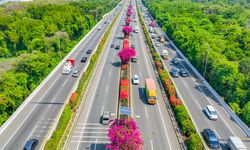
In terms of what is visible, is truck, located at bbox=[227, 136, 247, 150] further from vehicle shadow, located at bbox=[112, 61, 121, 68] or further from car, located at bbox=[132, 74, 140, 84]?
vehicle shadow, located at bbox=[112, 61, 121, 68]

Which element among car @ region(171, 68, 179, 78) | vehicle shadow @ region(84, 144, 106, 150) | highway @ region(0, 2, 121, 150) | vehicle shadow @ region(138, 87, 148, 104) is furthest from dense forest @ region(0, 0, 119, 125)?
car @ region(171, 68, 179, 78)

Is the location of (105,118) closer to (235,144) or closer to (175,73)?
(235,144)

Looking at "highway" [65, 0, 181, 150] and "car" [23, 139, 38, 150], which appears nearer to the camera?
"car" [23, 139, 38, 150]

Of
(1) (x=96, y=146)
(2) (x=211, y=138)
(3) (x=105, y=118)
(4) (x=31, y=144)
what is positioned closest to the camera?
(4) (x=31, y=144)

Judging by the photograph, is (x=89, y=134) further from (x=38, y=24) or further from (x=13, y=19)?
(x=13, y=19)

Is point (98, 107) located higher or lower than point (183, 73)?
lower

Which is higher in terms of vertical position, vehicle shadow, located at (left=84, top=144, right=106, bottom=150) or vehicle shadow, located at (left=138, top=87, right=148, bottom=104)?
vehicle shadow, located at (left=138, top=87, right=148, bottom=104)

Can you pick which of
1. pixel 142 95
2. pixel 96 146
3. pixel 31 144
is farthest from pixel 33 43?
pixel 96 146
